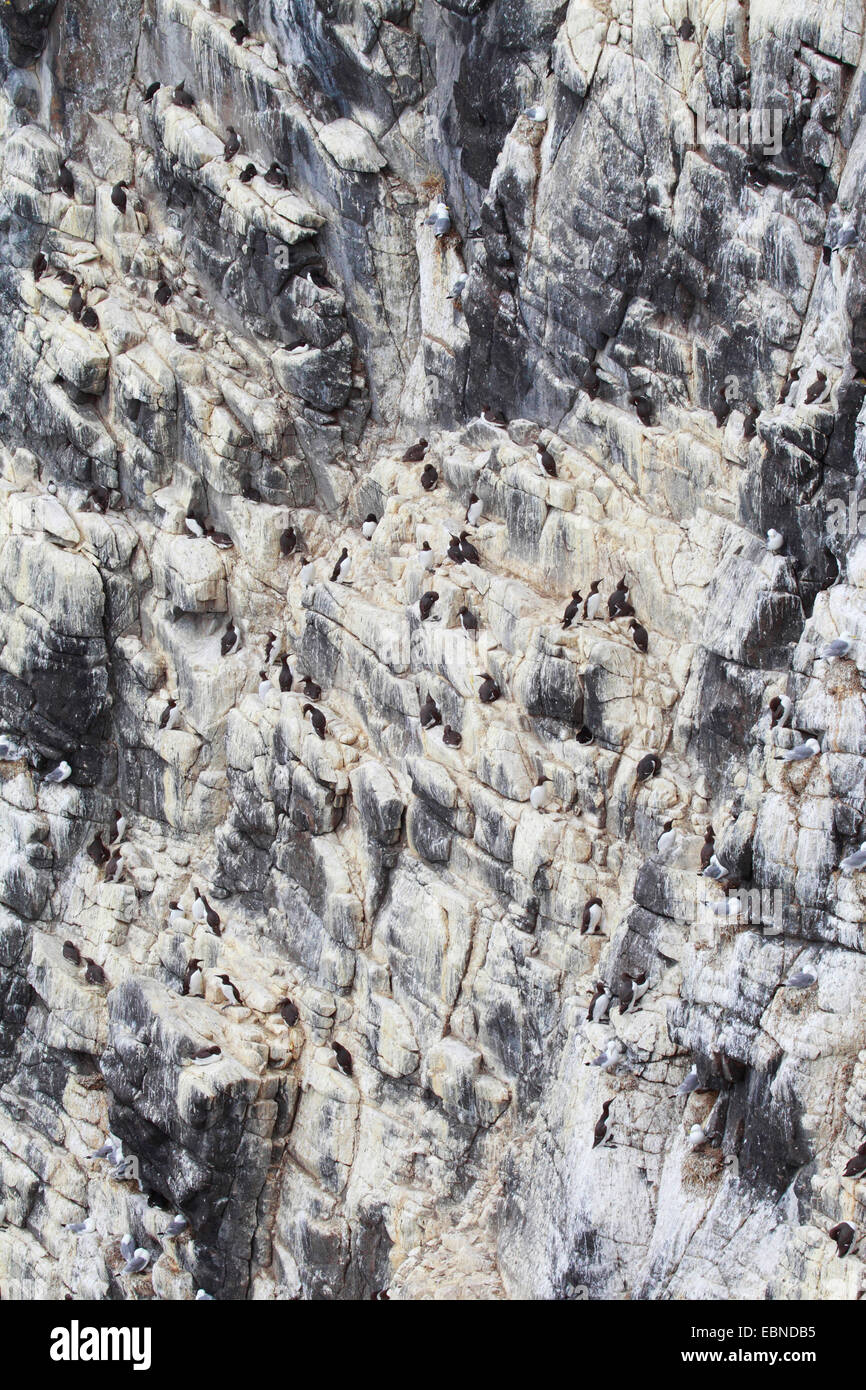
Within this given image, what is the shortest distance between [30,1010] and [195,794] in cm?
602

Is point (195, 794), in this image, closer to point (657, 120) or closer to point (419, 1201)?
point (419, 1201)

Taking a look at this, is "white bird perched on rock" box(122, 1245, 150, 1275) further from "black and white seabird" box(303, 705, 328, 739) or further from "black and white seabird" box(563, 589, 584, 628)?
"black and white seabird" box(563, 589, 584, 628)

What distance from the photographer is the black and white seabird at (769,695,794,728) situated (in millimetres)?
30328

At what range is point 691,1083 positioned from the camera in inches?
1243

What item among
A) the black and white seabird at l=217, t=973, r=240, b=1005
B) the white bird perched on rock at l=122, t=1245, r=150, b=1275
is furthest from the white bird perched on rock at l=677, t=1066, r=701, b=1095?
the white bird perched on rock at l=122, t=1245, r=150, b=1275

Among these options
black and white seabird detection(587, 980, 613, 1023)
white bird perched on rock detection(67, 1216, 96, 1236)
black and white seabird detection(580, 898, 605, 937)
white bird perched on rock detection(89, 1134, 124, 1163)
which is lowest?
white bird perched on rock detection(67, 1216, 96, 1236)

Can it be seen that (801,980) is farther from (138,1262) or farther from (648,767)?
(138,1262)

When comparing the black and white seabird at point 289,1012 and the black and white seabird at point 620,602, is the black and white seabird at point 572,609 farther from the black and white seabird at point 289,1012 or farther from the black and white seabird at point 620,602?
the black and white seabird at point 289,1012

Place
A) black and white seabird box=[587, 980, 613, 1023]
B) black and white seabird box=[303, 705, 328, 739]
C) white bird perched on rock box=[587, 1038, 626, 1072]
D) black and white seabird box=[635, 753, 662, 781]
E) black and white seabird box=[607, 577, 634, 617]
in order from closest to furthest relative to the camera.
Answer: white bird perched on rock box=[587, 1038, 626, 1072]
black and white seabird box=[587, 980, 613, 1023]
black and white seabird box=[635, 753, 662, 781]
black and white seabird box=[607, 577, 634, 617]
black and white seabird box=[303, 705, 328, 739]

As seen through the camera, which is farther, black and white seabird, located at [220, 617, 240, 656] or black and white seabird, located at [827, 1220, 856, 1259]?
black and white seabird, located at [220, 617, 240, 656]

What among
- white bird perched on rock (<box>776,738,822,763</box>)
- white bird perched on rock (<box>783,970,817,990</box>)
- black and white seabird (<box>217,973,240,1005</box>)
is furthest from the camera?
black and white seabird (<box>217,973,240,1005</box>)

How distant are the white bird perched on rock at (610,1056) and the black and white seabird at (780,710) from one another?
5.77 metres

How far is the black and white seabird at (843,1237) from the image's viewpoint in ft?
90.6

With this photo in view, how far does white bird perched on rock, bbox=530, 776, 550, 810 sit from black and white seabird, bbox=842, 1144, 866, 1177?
29.4 ft
